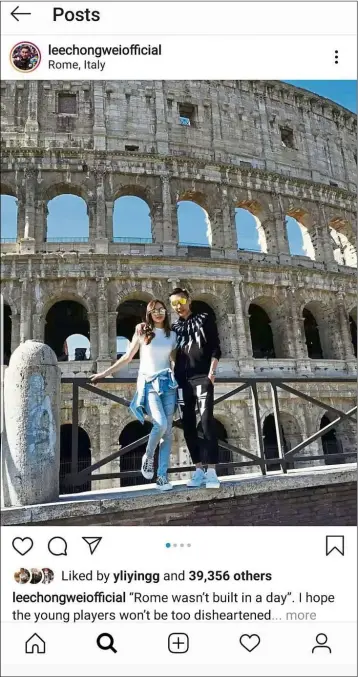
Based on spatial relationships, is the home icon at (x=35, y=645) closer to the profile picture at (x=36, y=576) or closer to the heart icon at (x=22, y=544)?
the profile picture at (x=36, y=576)

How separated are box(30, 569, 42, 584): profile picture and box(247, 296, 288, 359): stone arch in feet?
42.0

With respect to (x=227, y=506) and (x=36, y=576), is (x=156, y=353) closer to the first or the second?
(x=227, y=506)

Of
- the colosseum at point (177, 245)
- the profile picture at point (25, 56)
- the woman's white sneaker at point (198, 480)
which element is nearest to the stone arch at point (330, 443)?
the colosseum at point (177, 245)

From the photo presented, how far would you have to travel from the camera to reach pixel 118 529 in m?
2.90

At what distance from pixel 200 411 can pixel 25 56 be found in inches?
134

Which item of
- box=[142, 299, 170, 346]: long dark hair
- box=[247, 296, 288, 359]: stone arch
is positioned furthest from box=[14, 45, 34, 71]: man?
box=[247, 296, 288, 359]: stone arch

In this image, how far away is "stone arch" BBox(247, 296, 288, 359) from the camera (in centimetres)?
1495

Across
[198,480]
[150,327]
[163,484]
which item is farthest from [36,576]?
[150,327]

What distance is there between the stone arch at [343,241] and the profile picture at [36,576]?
17.2 meters

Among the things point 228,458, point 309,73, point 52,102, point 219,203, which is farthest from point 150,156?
point 309,73

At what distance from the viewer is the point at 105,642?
2.51m

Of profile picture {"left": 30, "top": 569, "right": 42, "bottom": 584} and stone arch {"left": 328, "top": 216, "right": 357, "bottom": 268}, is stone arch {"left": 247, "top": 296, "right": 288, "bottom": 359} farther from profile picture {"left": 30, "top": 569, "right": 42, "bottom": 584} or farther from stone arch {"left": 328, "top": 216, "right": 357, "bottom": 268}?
profile picture {"left": 30, "top": 569, "right": 42, "bottom": 584}

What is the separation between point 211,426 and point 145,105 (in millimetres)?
14967

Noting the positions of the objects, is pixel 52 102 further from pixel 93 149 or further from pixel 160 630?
pixel 160 630
